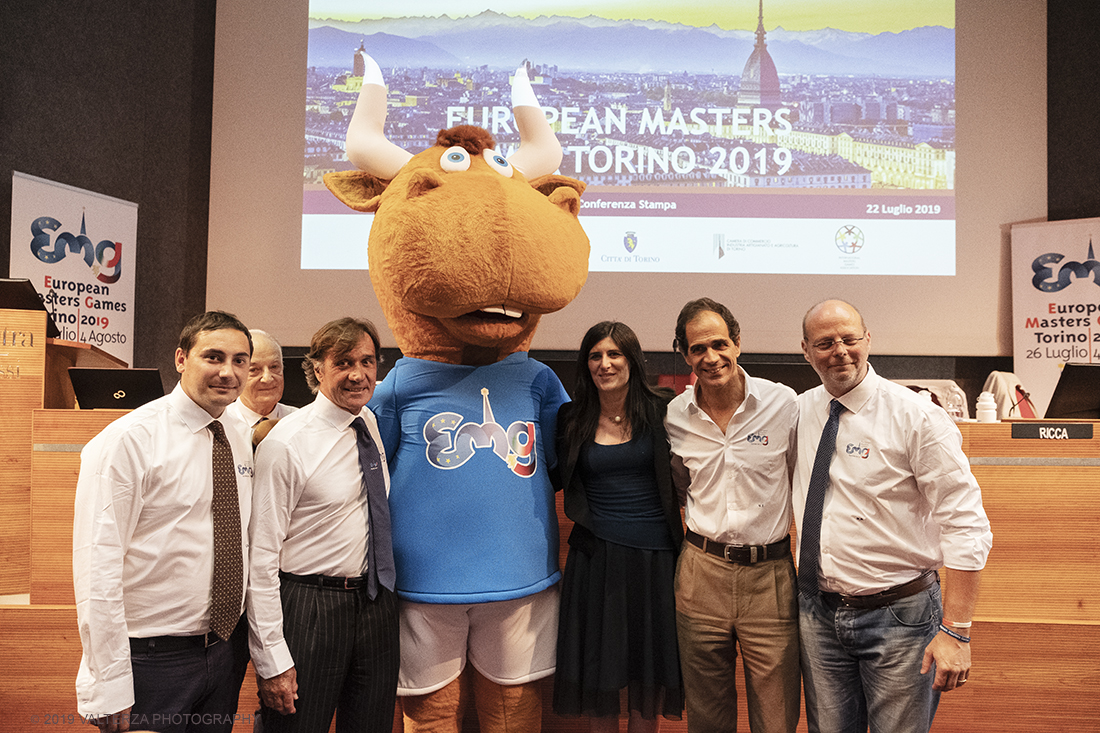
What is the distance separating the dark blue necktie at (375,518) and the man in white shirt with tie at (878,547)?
1062 millimetres

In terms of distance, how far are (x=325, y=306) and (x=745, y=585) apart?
3.93 meters

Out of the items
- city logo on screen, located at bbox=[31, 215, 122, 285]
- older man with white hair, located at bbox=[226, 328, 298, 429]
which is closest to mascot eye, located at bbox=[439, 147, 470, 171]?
older man with white hair, located at bbox=[226, 328, 298, 429]

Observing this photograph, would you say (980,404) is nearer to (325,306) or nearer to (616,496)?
(616,496)

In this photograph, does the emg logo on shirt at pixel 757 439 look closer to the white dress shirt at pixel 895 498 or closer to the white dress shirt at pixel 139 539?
the white dress shirt at pixel 895 498

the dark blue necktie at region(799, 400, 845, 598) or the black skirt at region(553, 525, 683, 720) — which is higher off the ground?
the dark blue necktie at region(799, 400, 845, 598)

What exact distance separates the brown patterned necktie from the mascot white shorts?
1.52 ft

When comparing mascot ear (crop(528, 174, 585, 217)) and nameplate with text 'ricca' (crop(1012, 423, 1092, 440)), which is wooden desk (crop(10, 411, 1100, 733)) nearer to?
Result: nameplate with text 'ricca' (crop(1012, 423, 1092, 440))

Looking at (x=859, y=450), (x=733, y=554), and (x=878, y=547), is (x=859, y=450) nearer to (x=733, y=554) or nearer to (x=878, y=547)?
(x=878, y=547)

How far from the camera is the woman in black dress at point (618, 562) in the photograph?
1.95 m

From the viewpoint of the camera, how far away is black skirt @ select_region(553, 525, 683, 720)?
195 centimetres

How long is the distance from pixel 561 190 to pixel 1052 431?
1792mm

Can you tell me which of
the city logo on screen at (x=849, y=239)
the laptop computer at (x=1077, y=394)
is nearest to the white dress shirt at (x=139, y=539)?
the laptop computer at (x=1077, y=394)

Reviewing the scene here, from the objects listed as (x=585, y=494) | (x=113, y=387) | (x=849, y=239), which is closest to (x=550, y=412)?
(x=585, y=494)

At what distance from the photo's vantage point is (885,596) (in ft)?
5.78
